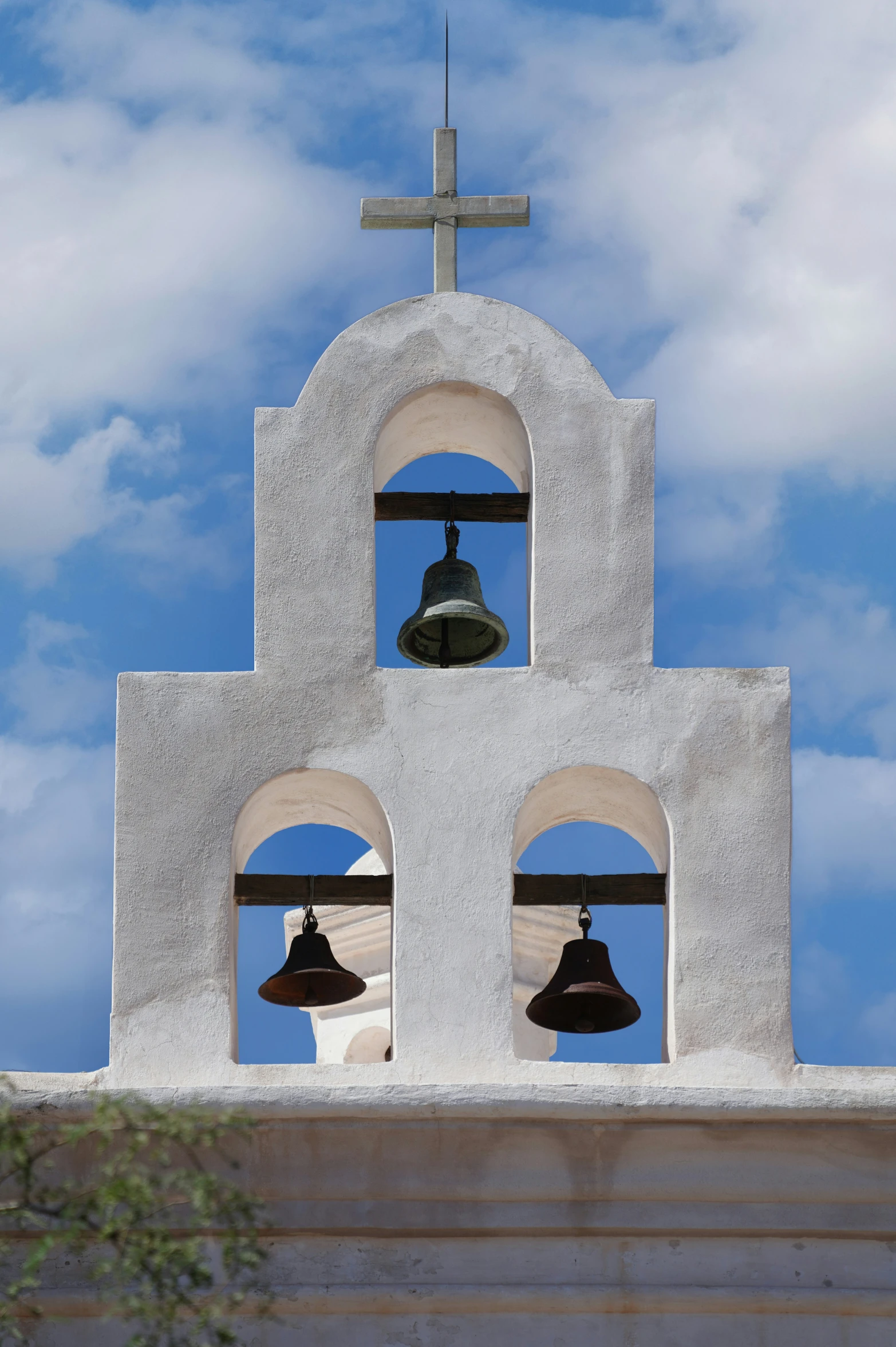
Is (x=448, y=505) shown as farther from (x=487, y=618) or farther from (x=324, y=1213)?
(x=324, y=1213)

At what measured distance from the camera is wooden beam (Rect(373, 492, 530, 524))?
29.9 ft

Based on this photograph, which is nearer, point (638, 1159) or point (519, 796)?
point (638, 1159)

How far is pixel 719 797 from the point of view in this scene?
832cm

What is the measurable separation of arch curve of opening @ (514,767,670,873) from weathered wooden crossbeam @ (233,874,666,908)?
122 millimetres

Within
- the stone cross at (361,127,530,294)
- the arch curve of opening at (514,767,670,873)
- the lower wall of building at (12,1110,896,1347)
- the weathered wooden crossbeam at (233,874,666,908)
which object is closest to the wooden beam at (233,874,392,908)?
the weathered wooden crossbeam at (233,874,666,908)

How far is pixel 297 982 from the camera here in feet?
29.5

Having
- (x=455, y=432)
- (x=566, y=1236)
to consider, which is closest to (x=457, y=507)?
(x=455, y=432)

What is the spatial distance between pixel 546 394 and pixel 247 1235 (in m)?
3.68

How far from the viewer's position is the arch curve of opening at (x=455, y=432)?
354 inches

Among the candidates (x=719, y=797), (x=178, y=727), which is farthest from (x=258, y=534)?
(x=719, y=797)

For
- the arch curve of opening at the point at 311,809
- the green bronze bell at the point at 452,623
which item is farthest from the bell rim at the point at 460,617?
the arch curve of opening at the point at 311,809

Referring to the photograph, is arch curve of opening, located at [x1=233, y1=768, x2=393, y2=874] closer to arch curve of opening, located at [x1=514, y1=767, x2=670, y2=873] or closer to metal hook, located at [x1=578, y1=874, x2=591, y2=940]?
arch curve of opening, located at [x1=514, y1=767, x2=670, y2=873]

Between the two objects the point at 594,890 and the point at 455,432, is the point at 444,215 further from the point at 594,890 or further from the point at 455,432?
the point at 594,890

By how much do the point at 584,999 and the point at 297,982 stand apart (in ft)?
3.98
